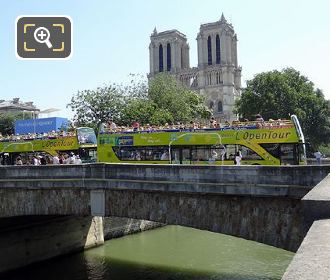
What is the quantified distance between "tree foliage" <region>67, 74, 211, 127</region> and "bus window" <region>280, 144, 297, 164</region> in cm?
3371

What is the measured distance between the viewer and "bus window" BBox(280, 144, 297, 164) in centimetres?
2438

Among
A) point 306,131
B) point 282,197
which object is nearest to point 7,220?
point 282,197

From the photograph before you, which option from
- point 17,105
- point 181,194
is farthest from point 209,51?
point 181,194

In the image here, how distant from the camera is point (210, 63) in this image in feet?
403

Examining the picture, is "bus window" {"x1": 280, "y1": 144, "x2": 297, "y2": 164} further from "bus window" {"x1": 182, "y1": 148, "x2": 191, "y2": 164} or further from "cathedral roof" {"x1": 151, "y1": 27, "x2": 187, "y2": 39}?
"cathedral roof" {"x1": 151, "y1": 27, "x2": 187, "y2": 39}

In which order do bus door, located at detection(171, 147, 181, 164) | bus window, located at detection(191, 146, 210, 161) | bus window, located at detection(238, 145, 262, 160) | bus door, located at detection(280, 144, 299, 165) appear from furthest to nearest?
bus door, located at detection(171, 147, 181, 164) → bus window, located at detection(191, 146, 210, 161) → bus window, located at detection(238, 145, 262, 160) → bus door, located at detection(280, 144, 299, 165)

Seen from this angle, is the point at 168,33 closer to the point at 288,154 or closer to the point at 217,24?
the point at 217,24

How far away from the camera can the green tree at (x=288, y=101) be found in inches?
2514

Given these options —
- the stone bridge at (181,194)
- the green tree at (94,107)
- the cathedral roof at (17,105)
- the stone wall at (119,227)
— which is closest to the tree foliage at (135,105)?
the green tree at (94,107)

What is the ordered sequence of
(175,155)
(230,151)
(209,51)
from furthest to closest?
1. (209,51)
2. (175,155)
3. (230,151)

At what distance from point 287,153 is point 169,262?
376 inches

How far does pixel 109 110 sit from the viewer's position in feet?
198

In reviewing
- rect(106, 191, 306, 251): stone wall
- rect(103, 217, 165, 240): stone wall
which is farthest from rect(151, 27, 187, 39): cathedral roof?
rect(106, 191, 306, 251): stone wall

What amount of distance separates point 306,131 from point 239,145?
44.9 meters
